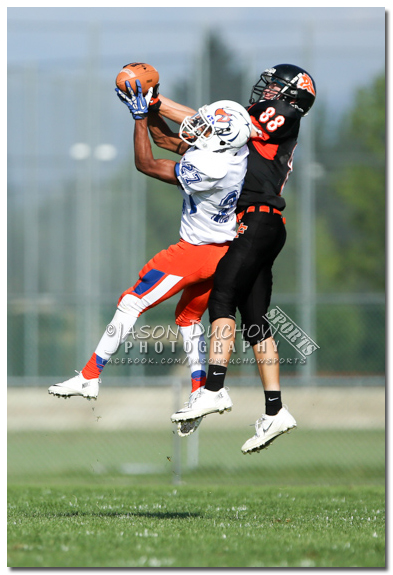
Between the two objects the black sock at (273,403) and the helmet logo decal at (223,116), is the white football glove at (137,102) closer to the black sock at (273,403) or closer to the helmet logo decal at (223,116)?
the helmet logo decal at (223,116)

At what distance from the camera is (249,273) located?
6812mm

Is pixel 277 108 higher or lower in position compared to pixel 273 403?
higher

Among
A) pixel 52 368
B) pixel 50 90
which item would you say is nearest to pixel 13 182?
pixel 50 90

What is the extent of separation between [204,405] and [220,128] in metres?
2.05

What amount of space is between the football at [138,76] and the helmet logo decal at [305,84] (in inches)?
44.2

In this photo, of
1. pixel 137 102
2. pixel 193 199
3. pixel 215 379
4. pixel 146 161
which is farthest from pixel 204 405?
pixel 137 102

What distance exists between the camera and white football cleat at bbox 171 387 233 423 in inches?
262

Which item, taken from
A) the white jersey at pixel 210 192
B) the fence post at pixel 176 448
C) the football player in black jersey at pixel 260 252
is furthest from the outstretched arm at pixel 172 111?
the fence post at pixel 176 448

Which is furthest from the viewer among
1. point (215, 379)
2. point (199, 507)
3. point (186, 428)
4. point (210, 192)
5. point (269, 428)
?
point (199, 507)

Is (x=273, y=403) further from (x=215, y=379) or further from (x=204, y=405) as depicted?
(x=204, y=405)

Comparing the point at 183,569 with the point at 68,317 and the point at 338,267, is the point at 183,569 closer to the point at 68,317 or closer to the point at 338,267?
the point at 68,317

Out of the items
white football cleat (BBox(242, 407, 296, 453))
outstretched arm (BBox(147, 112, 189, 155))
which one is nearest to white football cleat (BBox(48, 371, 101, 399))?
white football cleat (BBox(242, 407, 296, 453))

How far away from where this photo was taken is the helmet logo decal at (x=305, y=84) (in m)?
7.01

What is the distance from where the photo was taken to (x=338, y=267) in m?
26.6
